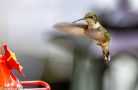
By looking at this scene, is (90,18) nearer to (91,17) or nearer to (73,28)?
(91,17)

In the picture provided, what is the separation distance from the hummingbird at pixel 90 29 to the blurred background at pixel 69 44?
3 centimetres

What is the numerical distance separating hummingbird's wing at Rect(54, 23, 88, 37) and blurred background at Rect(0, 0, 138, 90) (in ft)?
0.09

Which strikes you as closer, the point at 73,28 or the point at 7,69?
the point at 7,69

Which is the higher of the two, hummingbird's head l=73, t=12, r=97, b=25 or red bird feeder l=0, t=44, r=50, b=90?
hummingbird's head l=73, t=12, r=97, b=25

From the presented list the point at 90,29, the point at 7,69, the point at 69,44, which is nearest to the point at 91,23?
the point at 90,29

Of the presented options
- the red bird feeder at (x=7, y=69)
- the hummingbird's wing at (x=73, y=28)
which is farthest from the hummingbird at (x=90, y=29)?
the red bird feeder at (x=7, y=69)

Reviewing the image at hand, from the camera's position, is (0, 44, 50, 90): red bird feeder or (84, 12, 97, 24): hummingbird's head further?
(84, 12, 97, 24): hummingbird's head

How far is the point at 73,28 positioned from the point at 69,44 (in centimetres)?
10

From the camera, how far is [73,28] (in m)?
1.87

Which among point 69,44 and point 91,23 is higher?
point 91,23

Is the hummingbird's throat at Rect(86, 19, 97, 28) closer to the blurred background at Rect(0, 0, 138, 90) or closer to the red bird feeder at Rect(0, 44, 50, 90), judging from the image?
the blurred background at Rect(0, 0, 138, 90)

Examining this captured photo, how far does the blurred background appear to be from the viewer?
72.2 inches

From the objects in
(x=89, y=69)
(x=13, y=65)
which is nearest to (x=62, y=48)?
(x=89, y=69)

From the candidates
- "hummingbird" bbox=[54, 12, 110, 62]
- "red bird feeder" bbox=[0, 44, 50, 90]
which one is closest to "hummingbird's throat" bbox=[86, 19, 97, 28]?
"hummingbird" bbox=[54, 12, 110, 62]
